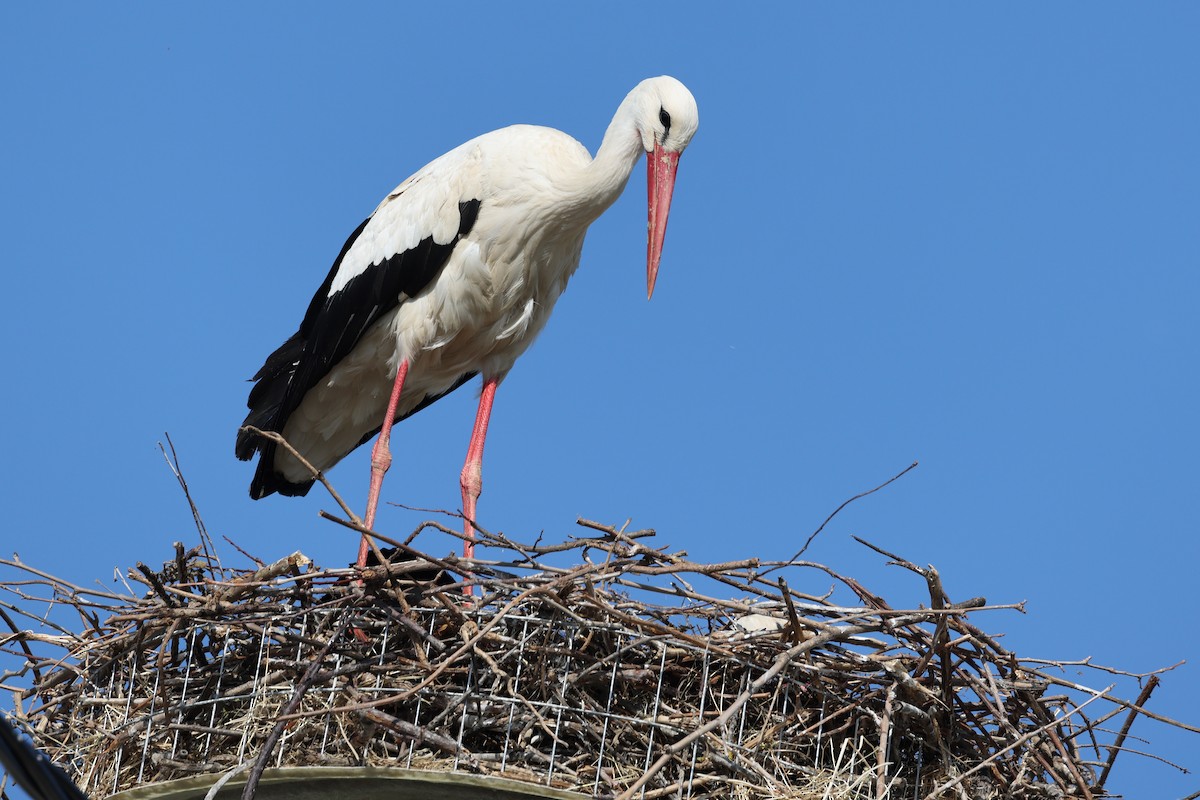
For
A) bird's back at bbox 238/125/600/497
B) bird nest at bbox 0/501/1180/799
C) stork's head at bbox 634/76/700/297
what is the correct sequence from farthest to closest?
bird's back at bbox 238/125/600/497, stork's head at bbox 634/76/700/297, bird nest at bbox 0/501/1180/799

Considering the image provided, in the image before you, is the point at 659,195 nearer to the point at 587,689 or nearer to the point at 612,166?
the point at 612,166

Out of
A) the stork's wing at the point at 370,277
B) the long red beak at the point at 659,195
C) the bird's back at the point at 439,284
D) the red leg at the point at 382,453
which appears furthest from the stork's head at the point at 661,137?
the red leg at the point at 382,453

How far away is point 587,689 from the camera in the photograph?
4.88m

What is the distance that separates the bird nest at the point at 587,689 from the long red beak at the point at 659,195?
1933 mm

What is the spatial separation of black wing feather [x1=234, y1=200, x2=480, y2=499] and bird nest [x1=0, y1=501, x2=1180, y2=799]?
1989 mm

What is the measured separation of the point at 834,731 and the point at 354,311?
125 inches

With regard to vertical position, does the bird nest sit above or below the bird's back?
below

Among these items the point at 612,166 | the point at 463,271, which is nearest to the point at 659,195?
the point at 612,166

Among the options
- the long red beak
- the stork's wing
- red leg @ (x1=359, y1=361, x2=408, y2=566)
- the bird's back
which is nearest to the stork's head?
the long red beak

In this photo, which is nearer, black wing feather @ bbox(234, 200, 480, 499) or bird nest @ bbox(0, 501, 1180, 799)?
bird nest @ bbox(0, 501, 1180, 799)

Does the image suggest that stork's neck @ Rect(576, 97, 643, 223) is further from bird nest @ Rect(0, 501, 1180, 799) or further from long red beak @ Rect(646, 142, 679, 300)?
bird nest @ Rect(0, 501, 1180, 799)

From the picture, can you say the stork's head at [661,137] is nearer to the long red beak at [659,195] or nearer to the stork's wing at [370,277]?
the long red beak at [659,195]

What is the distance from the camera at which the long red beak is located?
661cm

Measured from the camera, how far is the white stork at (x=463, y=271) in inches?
261
